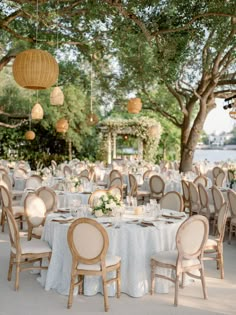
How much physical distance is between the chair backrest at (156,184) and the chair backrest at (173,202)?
4392 millimetres

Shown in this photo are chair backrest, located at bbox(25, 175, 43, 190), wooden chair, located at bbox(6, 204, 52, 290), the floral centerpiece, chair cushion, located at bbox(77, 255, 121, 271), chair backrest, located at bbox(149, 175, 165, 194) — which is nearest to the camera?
chair cushion, located at bbox(77, 255, 121, 271)

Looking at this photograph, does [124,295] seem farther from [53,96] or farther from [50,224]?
[53,96]

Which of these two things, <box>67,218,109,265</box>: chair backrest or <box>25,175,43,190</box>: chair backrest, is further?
<box>25,175,43,190</box>: chair backrest

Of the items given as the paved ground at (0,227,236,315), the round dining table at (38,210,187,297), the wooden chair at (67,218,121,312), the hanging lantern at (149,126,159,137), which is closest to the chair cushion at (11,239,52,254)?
the round dining table at (38,210,187,297)

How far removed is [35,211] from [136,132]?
1584 centimetres

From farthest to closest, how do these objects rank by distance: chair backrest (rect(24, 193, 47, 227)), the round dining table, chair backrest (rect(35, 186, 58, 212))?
chair backrest (rect(35, 186, 58, 212))
chair backrest (rect(24, 193, 47, 227))
the round dining table

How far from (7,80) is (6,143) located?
367 centimetres

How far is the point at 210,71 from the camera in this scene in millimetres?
14508

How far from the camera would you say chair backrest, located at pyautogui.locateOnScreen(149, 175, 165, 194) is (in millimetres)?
11509

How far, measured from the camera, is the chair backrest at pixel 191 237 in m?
4.98

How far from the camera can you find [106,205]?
573 cm

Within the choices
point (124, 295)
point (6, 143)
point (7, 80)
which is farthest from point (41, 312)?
point (6, 143)

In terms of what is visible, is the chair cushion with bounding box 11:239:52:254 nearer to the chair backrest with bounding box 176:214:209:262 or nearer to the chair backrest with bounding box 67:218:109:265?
the chair backrest with bounding box 67:218:109:265

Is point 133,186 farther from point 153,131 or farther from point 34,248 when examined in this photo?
point 153,131
